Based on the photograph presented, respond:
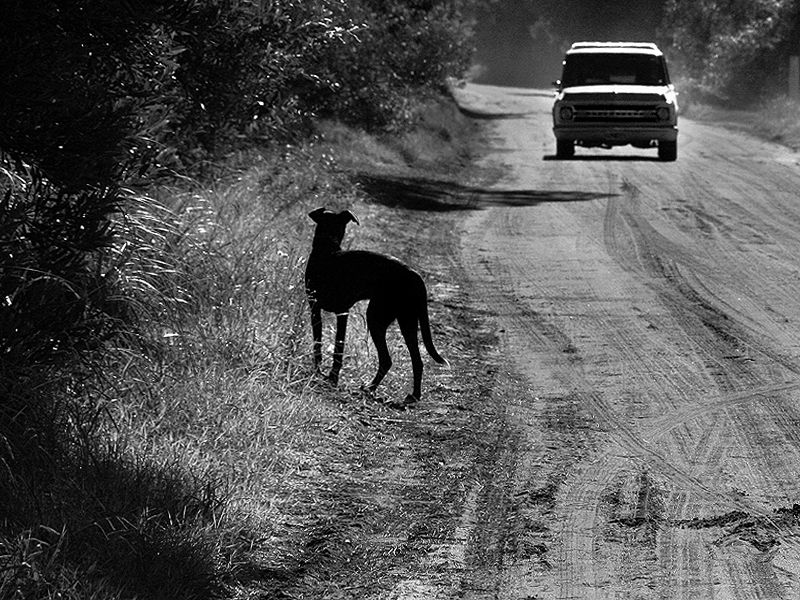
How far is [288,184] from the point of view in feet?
48.8

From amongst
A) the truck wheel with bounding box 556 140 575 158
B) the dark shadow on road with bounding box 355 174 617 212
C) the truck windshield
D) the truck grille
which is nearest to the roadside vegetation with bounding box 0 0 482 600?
the dark shadow on road with bounding box 355 174 617 212

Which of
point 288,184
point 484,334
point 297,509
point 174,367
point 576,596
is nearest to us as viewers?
point 576,596

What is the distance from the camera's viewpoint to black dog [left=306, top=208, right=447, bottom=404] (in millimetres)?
8062

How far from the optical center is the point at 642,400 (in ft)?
27.2

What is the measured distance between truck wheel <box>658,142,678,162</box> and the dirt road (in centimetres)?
631

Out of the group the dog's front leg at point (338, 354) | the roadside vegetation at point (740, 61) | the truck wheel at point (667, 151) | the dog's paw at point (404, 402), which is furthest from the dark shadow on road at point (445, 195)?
the roadside vegetation at point (740, 61)

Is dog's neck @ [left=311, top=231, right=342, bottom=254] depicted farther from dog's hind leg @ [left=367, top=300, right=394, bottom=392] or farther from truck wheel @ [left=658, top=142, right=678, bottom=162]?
truck wheel @ [left=658, top=142, right=678, bottom=162]

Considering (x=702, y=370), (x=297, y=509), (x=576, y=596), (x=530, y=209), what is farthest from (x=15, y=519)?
(x=530, y=209)

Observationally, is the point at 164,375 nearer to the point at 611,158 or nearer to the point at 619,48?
the point at 619,48

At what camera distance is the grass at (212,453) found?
5227mm

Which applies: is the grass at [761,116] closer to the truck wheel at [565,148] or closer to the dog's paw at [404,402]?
the truck wheel at [565,148]

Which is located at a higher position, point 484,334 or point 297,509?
point 297,509

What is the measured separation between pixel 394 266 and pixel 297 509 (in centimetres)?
219

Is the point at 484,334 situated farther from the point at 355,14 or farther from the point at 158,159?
the point at 355,14
